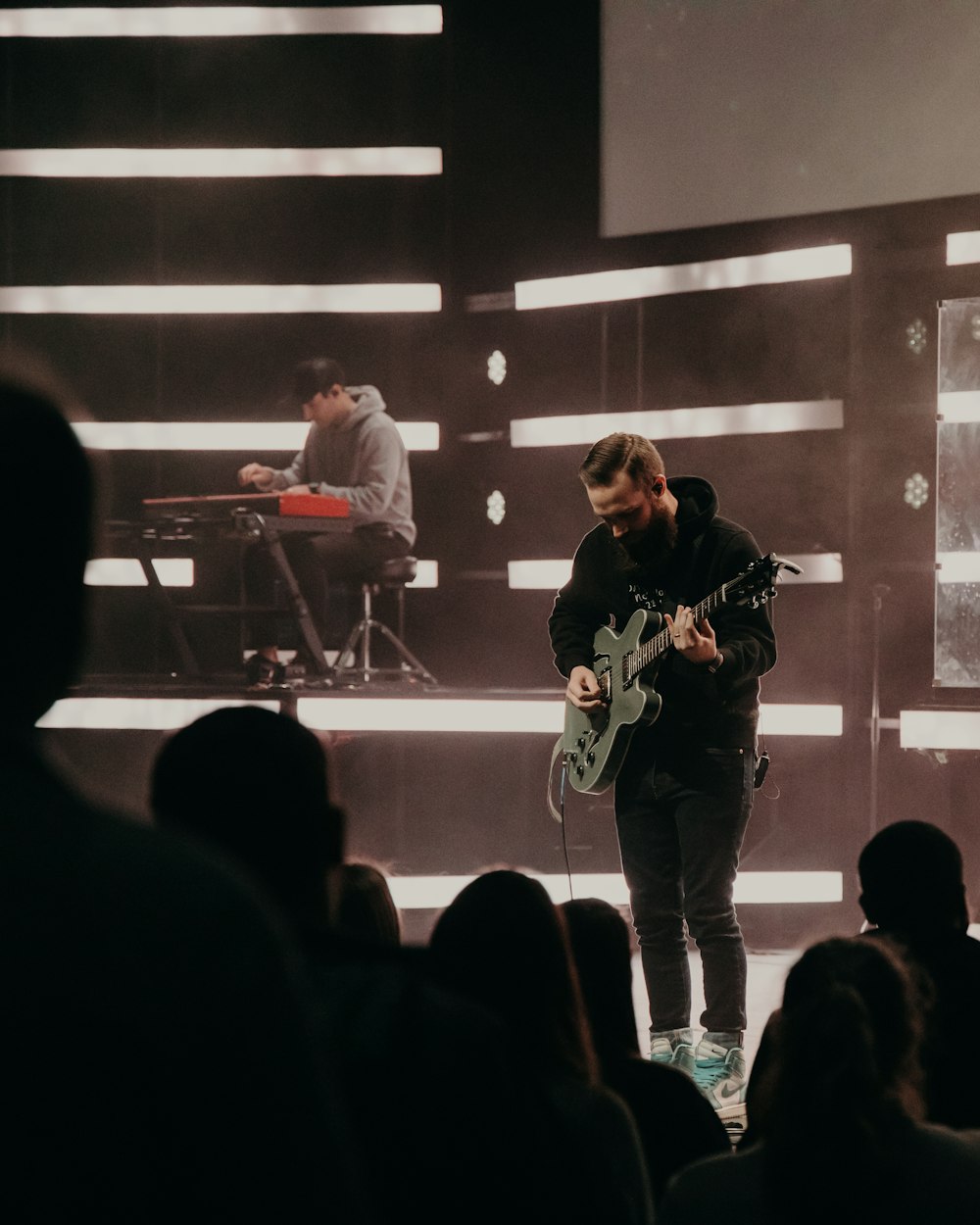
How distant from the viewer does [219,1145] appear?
529 millimetres

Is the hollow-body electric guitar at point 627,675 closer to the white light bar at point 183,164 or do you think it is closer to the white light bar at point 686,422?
the white light bar at point 686,422

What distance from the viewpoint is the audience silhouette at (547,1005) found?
1.32 m

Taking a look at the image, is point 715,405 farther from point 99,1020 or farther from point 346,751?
point 99,1020

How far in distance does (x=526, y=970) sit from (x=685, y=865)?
2071 millimetres

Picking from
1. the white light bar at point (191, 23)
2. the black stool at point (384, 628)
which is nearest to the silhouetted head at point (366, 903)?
the black stool at point (384, 628)

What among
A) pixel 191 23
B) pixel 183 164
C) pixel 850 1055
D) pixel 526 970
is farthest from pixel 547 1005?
pixel 191 23

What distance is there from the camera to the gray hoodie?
606cm

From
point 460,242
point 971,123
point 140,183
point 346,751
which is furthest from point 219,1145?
point 140,183

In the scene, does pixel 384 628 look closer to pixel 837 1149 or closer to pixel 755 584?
pixel 755 584

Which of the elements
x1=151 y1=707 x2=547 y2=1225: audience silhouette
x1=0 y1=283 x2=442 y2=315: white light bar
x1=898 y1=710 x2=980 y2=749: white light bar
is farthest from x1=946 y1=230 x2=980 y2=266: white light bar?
x1=151 y1=707 x2=547 y2=1225: audience silhouette

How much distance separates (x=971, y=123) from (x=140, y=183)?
13.2 feet

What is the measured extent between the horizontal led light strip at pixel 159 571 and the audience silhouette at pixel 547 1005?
5521mm

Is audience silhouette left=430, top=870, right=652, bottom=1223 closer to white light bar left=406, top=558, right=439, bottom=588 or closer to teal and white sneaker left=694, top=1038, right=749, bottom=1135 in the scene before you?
teal and white sneaker left=694, top=1038, right=749, bottom=1135

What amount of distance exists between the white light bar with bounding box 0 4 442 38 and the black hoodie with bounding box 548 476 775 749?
4.46 metres
